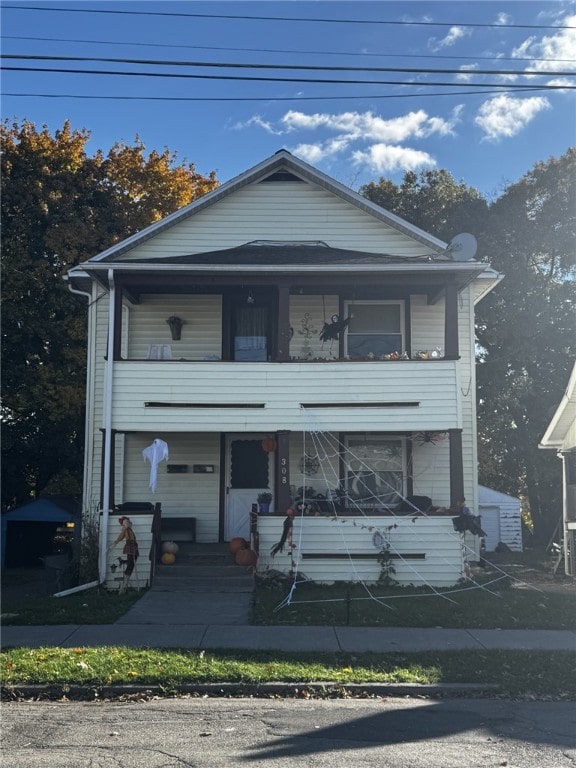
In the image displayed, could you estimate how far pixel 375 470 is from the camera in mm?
15000

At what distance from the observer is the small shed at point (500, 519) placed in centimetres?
2112

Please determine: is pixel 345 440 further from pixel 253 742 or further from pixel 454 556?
pixel 253 742

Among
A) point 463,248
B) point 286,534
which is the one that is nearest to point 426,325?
point 463,248

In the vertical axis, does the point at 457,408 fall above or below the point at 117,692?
above

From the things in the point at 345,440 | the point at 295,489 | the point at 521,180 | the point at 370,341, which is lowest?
the point at 295,489

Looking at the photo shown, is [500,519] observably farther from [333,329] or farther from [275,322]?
[275,322]

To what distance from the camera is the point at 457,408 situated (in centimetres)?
1347

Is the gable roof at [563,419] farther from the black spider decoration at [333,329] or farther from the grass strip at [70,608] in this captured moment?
the grass strip at [70,608]

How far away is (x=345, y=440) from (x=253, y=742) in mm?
9516

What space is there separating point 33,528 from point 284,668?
14697 millimetres

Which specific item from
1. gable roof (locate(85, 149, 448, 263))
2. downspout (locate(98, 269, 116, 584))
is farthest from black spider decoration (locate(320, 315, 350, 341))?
downspout (locate(98, 269, 116, 584))

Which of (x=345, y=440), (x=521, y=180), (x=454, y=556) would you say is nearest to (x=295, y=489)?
(x=345, y=440)

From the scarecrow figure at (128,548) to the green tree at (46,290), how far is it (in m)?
9.80

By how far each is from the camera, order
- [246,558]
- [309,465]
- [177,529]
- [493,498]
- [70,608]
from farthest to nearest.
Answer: [493,498], [309,465], [177,529], [246,558], [70,608]
